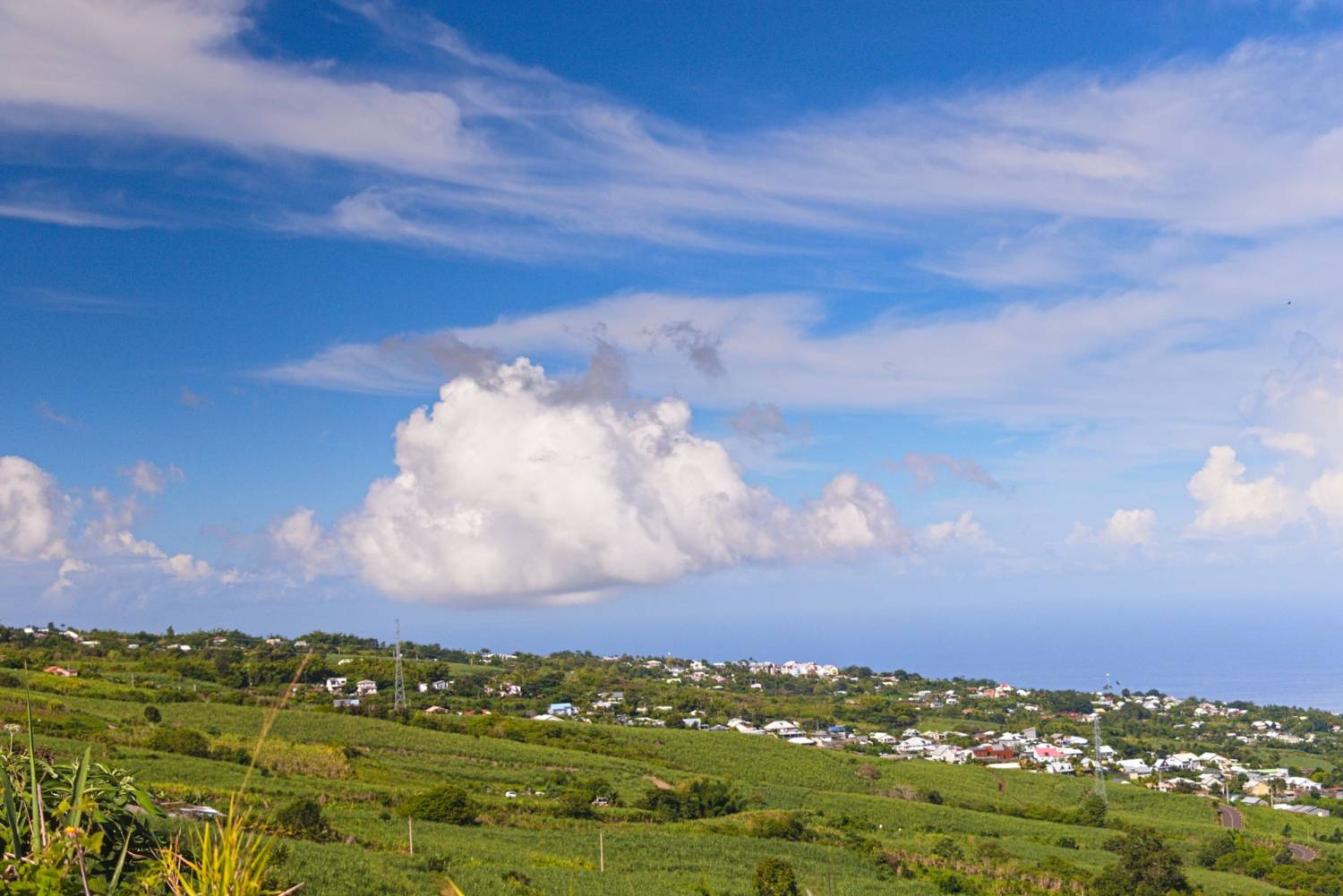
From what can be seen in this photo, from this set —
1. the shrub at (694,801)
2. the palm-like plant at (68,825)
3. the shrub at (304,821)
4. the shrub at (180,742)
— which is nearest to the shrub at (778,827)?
the shrub at (694,801)

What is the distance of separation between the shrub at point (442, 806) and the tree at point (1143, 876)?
22385 millimetres

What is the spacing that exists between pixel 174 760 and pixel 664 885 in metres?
21.1

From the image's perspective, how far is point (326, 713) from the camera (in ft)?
191

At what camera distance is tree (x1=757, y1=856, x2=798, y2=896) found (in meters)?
26.7

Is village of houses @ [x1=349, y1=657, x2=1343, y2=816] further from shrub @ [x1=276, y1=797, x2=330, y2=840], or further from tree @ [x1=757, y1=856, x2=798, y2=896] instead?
tree @ [x1=757, y1=856, x2=798, y2=896]

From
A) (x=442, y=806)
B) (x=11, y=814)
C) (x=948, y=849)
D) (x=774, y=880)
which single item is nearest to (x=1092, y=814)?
(x=948, y=849)

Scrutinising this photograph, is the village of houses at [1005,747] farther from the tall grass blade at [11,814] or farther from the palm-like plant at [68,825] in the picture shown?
the tall grass blade at [11,814]

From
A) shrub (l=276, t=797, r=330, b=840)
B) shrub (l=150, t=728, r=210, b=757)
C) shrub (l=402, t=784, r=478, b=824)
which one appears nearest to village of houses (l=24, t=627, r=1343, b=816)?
shrub (l=150, t=728, r=210, b=757)

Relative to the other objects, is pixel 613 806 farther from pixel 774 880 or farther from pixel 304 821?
pixel 304 821

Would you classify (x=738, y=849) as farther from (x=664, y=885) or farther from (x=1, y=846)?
(x=1, y=846)

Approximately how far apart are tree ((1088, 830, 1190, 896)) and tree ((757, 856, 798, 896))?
14.0 m

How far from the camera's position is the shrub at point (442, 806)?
34.2 meters

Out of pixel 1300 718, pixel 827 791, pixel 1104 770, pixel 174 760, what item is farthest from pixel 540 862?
pixel 1300 718

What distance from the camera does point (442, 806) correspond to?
34.4 meters
